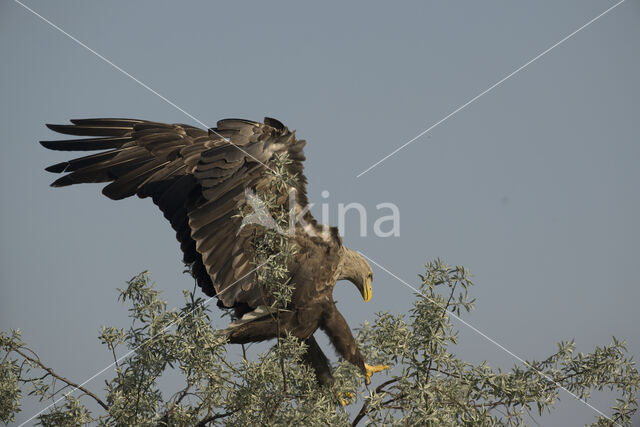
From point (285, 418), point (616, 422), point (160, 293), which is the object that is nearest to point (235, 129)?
point (160, 293)

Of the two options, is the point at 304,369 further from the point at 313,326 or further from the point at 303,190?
the point at 303,190

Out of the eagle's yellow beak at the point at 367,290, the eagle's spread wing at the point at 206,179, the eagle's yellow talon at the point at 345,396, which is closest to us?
the eagle's yellow talon at the point at 345,396

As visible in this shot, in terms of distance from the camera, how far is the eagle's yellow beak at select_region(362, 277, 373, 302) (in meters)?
5.61

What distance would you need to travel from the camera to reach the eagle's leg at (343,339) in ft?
15.8

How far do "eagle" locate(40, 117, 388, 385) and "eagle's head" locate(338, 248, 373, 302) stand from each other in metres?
0.02

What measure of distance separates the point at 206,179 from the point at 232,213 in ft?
0.90

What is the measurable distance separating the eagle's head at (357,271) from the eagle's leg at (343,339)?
1.39 ft

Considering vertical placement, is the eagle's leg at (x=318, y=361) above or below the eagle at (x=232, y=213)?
below

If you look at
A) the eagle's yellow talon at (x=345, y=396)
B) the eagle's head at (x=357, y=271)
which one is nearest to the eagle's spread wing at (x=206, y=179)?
the eagle's head at (x=357, y=271)

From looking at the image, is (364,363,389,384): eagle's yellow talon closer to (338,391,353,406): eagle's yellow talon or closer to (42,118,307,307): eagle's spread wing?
(338,391,353,406): eagle's yellow talon

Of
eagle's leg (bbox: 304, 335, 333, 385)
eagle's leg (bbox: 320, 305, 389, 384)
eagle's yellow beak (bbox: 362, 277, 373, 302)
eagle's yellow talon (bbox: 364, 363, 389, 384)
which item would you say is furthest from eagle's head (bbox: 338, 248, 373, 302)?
eagle's yellow talon (bbox: 364, 363, 389, 384)

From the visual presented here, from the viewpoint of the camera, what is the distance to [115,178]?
5180mm

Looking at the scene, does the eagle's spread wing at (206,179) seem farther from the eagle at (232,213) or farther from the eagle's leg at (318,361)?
the eagle's leg at (318,361)

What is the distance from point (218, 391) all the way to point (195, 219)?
1.26 meters
